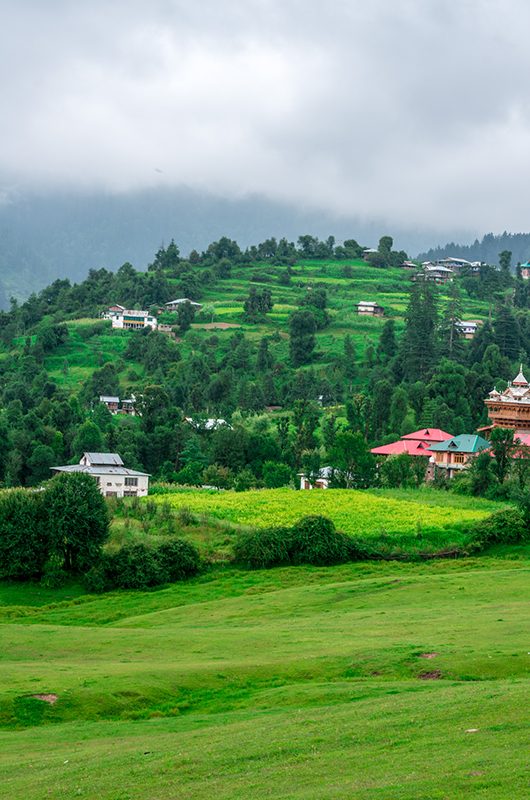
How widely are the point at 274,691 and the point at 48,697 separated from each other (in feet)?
22.9

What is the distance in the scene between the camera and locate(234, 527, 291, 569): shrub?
67688 mm

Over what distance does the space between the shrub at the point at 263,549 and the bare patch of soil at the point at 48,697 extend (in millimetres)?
32476

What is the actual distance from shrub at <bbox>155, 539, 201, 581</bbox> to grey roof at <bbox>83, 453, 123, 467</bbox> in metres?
32.1

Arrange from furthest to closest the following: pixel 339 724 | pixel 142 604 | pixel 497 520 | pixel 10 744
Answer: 1. pixel 497 520
2. pixel 142 604
3. pixel 10 744
4. pixel 339 724

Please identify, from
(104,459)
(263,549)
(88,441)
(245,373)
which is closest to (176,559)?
(263,549)

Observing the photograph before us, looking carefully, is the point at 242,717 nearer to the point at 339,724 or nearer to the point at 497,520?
the point at 339,724

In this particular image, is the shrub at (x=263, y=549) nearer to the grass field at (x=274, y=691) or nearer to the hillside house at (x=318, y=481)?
the grass field at (x=274, y=691)

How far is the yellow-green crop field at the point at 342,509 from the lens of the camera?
246ft

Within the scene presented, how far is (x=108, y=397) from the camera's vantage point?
458ft

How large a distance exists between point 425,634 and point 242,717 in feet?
40.8

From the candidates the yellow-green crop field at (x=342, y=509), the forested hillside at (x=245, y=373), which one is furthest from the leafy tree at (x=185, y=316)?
the yellow-green crop field at (x=342, y=509)

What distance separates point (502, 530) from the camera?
7025cm

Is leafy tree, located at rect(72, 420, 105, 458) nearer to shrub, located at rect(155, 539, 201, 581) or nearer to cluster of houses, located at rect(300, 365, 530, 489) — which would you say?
cluster of houses, located at rect(300, 365, 530, 489)

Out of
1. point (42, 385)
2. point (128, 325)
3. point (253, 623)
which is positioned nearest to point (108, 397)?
point (42, 385)
